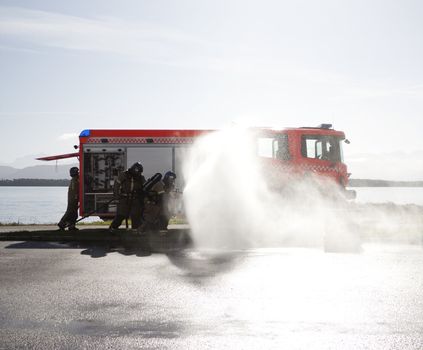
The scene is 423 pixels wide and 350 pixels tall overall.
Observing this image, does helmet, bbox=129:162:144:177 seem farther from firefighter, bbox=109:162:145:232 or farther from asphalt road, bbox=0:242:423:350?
asphalt road, bbox=0:242:423:350

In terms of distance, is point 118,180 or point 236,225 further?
point 236,225

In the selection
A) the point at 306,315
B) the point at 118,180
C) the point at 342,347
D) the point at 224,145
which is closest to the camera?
the point at 342,347

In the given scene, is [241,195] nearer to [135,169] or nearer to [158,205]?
[158,205]

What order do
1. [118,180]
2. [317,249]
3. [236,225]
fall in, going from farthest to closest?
[236,225] → [118,180] → [317,249]

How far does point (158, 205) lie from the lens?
578 inches

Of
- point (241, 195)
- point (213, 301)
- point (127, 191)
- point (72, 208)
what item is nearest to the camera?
point (213, 301)

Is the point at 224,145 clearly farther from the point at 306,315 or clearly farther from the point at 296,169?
the point at 306,315

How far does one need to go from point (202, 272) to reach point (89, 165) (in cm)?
959

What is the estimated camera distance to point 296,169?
656 inches

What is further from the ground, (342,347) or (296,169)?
(296,169)

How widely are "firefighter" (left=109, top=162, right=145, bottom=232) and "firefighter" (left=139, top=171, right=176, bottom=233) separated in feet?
1.15

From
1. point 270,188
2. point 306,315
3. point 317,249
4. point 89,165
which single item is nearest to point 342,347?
point 306,315

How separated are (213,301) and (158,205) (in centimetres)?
815

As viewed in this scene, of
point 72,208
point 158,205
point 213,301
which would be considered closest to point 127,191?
point 158,205
